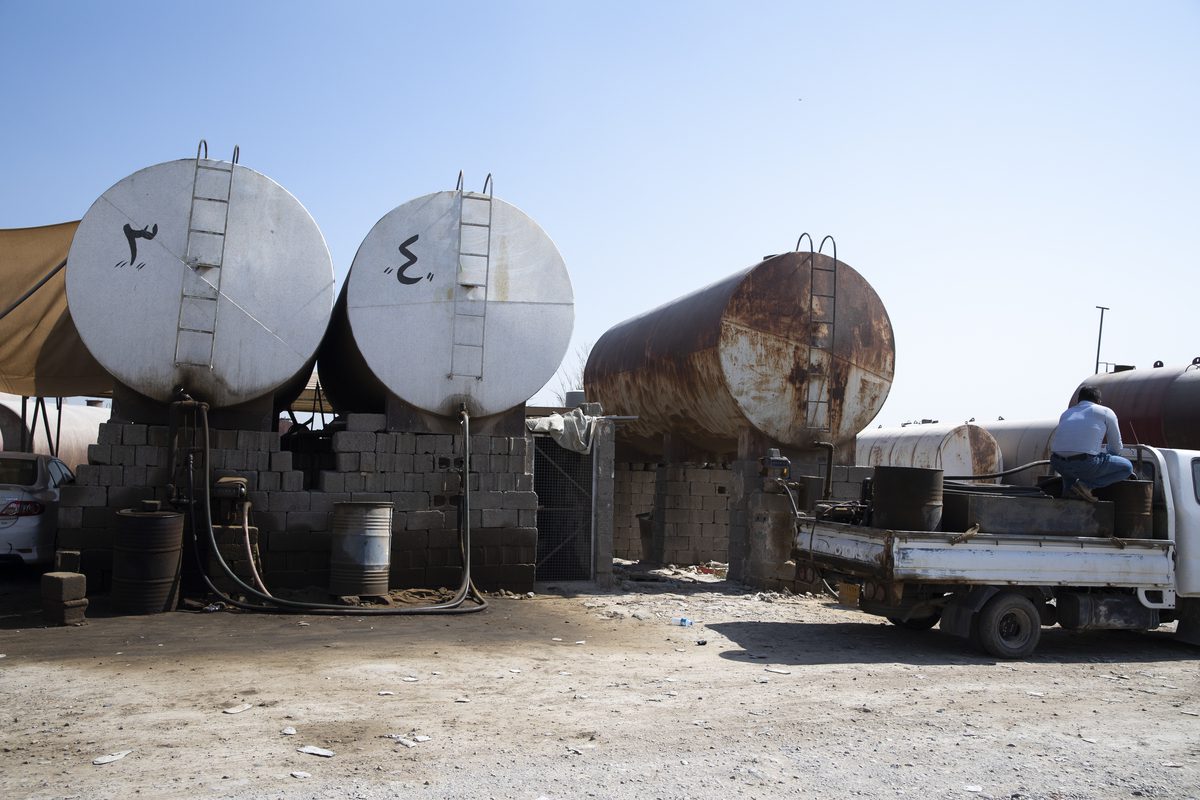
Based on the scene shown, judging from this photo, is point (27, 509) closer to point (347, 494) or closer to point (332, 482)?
point (332, 482)

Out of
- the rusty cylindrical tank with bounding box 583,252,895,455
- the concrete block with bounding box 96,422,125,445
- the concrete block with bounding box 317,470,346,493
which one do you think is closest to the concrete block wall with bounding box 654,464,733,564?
the rusty cylindrical tank with bounding box 583,252,895,455

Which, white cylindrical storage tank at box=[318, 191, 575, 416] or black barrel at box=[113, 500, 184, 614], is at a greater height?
white cylindrical storage tank at box=[318, 191, 575, 416]

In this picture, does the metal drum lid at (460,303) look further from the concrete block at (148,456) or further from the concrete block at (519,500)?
the concrete block at (148,456)

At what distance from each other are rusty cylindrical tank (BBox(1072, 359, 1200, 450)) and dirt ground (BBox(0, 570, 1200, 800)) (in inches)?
331

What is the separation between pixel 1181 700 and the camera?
7254mm

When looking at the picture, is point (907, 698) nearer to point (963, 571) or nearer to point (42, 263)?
point (963, 571)

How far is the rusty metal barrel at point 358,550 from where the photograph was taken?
1036cm

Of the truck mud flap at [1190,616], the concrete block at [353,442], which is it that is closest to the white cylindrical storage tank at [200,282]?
the concrete block at [353,442]

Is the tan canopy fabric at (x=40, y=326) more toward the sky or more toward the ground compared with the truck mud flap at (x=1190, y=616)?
more toward the sky

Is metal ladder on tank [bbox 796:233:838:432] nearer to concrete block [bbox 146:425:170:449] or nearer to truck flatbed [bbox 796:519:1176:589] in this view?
truck flatbed [bbox 796:519:1176:589]

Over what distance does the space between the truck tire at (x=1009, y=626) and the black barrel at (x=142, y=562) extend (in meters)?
7.97

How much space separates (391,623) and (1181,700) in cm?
696

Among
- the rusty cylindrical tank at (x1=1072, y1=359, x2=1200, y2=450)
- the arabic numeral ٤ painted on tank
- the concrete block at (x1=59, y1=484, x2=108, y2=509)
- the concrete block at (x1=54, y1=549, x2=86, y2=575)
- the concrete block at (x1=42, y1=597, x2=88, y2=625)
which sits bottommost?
the concrete block at (x1=42, y1=597, x2=88, y2=625)

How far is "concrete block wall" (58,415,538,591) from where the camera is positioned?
10.3m
